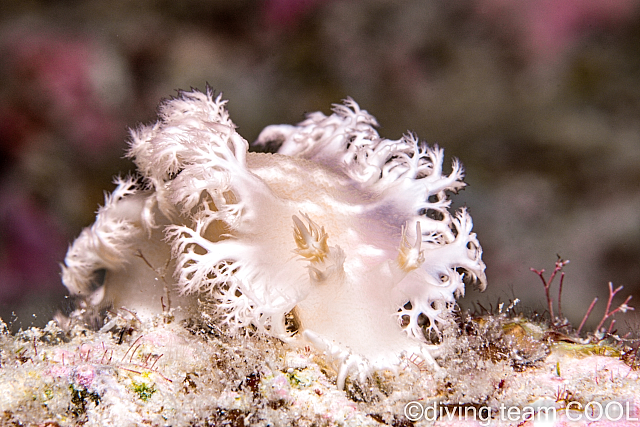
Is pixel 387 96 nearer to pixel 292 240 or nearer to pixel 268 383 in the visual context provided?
pixel 292 240

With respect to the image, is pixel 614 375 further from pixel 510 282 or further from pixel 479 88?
pixel 479 88

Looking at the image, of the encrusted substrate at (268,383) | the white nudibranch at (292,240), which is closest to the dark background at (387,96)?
the white nudibranch at (292,240)

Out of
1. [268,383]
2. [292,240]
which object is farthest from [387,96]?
[268,383]

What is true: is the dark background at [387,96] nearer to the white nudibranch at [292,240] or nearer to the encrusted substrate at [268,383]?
the white nudibranch at [292,240]

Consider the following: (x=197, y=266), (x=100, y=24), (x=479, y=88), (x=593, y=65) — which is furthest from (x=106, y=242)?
(x=593, y=65)

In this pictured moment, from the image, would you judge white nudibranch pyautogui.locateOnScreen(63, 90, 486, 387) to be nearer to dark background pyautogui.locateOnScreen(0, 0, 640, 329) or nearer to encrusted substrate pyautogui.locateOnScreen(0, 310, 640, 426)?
encrusted substrate pyautogui.locateOnScreen(0, 310, 640, 426)

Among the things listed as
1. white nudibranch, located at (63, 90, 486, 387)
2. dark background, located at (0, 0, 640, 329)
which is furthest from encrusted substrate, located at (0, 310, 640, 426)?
dark background, located at (0, 0, 640, 329)

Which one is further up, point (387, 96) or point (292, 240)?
point (387, 96)
